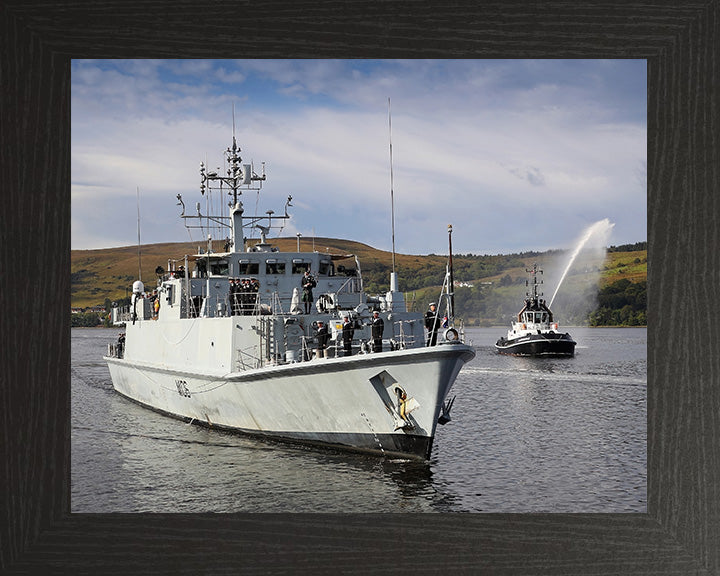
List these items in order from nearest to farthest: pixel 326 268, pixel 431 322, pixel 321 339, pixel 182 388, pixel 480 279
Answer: pixel 431 322, pixel 321 339, pixel 182 388, pixel 326 268, pixel 480 279

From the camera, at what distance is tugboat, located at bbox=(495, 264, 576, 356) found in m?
34.0

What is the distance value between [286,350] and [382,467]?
266 centimetres

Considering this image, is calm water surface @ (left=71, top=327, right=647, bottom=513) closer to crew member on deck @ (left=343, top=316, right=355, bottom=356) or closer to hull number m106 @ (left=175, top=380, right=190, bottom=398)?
hull number m106 @ (left=175, top=380, right=190, bottom=398)

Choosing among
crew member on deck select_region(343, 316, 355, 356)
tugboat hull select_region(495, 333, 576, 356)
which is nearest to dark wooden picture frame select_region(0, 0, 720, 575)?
crew member on deck select_region(343, 316, 355, 356)

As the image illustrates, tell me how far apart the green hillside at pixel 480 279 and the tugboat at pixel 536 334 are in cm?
121

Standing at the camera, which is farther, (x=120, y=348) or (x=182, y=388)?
(x=120, y=348)

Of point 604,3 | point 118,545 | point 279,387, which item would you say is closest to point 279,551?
point 118,545

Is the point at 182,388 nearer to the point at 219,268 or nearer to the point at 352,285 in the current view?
the point at 219,268

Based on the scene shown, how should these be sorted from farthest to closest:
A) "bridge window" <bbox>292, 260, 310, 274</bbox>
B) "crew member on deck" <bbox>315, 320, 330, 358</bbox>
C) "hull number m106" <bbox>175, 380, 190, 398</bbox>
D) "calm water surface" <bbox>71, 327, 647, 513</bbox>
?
"bridge window" <bbox>292, 260, 310, 274</bbox>
"hull number m106" <bbox>175, 380, 190, 398</bbox>
"crew member on deck" <bbox>315, 320, 330, 358</bbox>
"calm water surface" <bbox>71, 327, 647, 513</bbox>

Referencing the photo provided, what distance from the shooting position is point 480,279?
97.1ft

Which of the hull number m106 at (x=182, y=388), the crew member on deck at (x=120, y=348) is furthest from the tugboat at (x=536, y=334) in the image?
the hull number m106 at (x=182, y=388)

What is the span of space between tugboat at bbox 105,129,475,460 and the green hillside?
67cm

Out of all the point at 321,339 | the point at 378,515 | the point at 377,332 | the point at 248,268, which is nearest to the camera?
the point at 378,515

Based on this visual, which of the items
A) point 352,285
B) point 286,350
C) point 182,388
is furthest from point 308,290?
point 182,388
